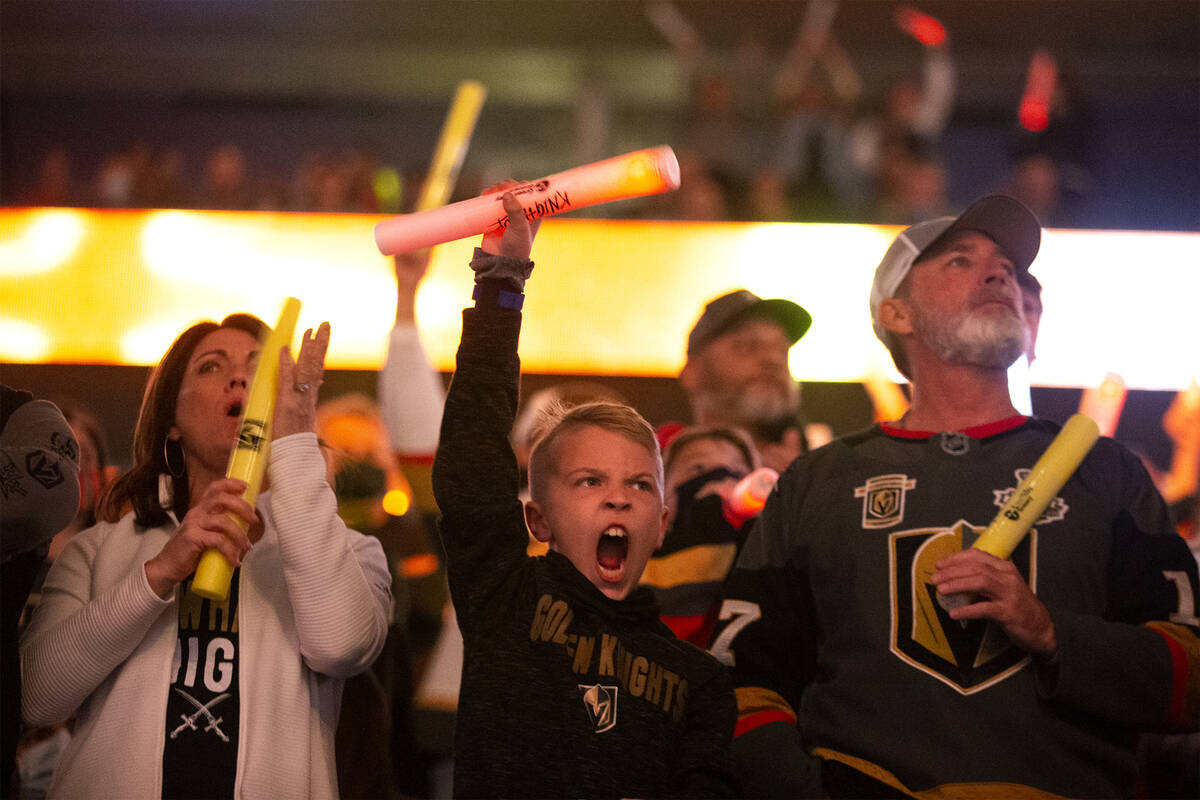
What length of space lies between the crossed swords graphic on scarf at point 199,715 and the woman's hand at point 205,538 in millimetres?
159

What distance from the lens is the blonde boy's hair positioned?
1.75 metres

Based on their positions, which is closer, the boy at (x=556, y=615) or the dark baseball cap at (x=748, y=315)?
the boy at (x=556, y=615)

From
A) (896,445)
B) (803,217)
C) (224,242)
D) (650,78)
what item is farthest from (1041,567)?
(650,78)

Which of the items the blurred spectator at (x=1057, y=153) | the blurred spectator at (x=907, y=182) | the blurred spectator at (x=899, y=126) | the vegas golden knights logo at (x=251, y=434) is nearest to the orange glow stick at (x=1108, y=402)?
the vegas golden knights logo at (x=251, y=434)

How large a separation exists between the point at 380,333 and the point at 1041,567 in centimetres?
232

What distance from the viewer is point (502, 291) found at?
1.67 meters

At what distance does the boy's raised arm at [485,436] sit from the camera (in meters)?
1.63

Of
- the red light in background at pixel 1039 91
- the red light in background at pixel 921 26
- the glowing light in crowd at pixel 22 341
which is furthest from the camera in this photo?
the red light in background at pixel 921 26

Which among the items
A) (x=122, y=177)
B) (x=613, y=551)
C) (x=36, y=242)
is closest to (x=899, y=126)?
(x=122, y=177)

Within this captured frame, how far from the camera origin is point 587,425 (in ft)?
5.74

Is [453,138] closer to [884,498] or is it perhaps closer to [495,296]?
[495,296]

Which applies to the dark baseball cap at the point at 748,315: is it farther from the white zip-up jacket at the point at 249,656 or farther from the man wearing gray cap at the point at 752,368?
the white zip-up jacket at the point at 249,656

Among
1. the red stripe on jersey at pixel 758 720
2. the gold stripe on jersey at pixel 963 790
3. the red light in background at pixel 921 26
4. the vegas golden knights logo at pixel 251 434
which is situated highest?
the red light in background at pixel 921 26

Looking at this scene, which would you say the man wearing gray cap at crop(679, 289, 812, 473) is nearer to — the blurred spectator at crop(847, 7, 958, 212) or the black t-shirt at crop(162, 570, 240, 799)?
the black t-shirt at crop(162, 570, 240, 799)
